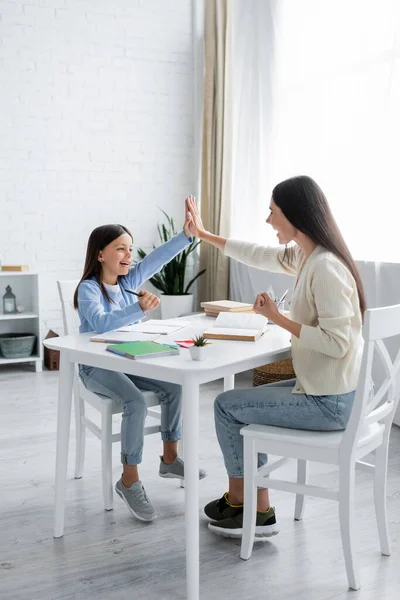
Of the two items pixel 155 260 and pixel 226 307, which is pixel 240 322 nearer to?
pixel 226 307

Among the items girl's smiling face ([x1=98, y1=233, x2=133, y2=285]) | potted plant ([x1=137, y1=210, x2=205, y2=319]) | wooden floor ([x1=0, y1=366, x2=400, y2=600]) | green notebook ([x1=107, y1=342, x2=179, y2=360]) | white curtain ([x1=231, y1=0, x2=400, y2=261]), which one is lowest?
wooden floor ([x1=0, y1=366, x2=400, y2=600])

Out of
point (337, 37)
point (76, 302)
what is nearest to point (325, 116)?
point (337, 37)

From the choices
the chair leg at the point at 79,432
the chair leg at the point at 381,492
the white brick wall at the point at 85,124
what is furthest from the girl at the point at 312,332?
the white brick wall at the point at 85,124

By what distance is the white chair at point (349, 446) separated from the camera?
182 cm

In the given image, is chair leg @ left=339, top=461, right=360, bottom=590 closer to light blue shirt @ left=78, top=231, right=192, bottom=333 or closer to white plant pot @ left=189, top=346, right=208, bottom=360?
white plant pot @ left=189, top=346, right=208, bottom=360

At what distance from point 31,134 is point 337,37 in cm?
234

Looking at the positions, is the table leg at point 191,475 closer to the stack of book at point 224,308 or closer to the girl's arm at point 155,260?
the stack of book at point 224,308

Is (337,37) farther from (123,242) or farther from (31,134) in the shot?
(31,134)

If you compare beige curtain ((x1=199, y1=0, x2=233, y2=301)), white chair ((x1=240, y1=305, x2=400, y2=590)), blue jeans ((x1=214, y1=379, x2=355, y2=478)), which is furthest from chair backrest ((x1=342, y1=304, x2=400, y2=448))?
beige curtain ((x1=199, y1=0, x2=233, y2=301))

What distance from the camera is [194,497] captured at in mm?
1878

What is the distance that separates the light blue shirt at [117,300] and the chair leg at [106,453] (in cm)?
29

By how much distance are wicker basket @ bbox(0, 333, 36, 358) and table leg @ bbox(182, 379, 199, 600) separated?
3.20m

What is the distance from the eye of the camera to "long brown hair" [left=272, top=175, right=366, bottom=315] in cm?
205

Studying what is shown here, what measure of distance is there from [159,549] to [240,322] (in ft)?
2.63
